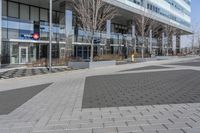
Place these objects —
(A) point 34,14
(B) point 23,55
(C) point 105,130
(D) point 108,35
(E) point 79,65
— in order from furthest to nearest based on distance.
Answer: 1. (D) point 108,35
2. (A) point 34,14
3. (B) point 23,55
4. (E) point 79,65
5. (C) point 105,130

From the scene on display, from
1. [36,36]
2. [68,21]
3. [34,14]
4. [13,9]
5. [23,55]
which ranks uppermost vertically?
[13,9]

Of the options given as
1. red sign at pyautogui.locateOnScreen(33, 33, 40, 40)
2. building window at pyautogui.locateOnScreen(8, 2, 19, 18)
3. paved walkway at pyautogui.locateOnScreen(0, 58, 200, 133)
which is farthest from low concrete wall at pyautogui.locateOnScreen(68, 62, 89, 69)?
paved walkway at pyautogui.locateOnScreen(0, 58, 200, 133)

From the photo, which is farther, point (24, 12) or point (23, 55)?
point (24, 12)

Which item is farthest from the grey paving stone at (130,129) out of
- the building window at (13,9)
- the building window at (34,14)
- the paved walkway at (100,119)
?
the building window at (34,14)

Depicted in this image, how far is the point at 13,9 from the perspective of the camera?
36.3 metres

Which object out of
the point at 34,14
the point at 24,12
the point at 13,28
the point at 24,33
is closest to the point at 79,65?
the point at 24,33

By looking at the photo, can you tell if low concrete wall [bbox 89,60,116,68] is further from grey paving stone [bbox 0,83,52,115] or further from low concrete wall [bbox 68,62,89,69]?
grey paving stone [bbox 0,83,52,115]

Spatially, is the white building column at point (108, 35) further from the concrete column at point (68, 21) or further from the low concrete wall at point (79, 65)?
the low concrete wall at point (79, 65)

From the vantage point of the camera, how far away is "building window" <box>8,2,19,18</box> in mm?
35766

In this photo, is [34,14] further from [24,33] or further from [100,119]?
[100,119]

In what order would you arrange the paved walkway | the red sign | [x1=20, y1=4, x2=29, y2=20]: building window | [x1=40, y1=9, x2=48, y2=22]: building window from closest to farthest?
the paved walkway, the red sign, [x1=20, y1=4, x2=29, y2=20]: building window, [x1=40, y1=9, x2=48, y2=22]: building window

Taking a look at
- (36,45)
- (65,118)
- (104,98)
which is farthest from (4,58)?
(65,118)

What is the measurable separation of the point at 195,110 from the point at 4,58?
28.4m

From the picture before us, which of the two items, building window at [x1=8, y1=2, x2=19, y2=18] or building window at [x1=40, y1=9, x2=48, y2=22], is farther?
building window at [x1=40, y1=9, x2=48, y2=22]
